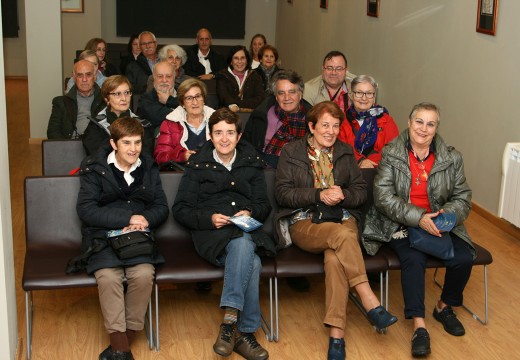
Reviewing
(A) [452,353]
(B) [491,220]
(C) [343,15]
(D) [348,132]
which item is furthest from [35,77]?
(A) [452,353]

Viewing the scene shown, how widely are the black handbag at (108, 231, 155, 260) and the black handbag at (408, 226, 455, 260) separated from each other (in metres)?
1.51

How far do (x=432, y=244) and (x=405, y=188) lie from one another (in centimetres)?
40

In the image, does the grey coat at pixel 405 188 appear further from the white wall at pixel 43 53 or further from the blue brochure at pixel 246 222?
the white wall at pixel 43 53

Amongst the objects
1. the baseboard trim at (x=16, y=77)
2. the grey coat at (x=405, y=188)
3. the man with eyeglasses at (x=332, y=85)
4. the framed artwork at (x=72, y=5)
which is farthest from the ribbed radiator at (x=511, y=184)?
the baseboard trim at (x=16, y=77)

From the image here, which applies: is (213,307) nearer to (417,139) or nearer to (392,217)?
(392,217)

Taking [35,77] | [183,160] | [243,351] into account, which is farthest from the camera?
[35,77]

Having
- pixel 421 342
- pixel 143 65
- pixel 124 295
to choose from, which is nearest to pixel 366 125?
pixel 421 342

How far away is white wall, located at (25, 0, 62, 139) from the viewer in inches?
Answer: 355

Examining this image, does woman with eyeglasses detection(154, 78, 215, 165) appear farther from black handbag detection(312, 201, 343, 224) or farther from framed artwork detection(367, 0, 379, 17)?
framed artwork detection(367, 0, 379, 17)

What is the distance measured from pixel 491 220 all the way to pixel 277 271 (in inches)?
118

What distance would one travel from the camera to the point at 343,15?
34.2 ft

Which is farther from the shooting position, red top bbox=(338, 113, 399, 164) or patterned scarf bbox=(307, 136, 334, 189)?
red top bbox=(338, 113, 399, 164)

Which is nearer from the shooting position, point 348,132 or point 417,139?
point 417,139

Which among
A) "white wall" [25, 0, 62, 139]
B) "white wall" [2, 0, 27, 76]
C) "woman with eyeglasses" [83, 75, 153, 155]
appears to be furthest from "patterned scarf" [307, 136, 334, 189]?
"white wall" [2, 0, 27, 76]
